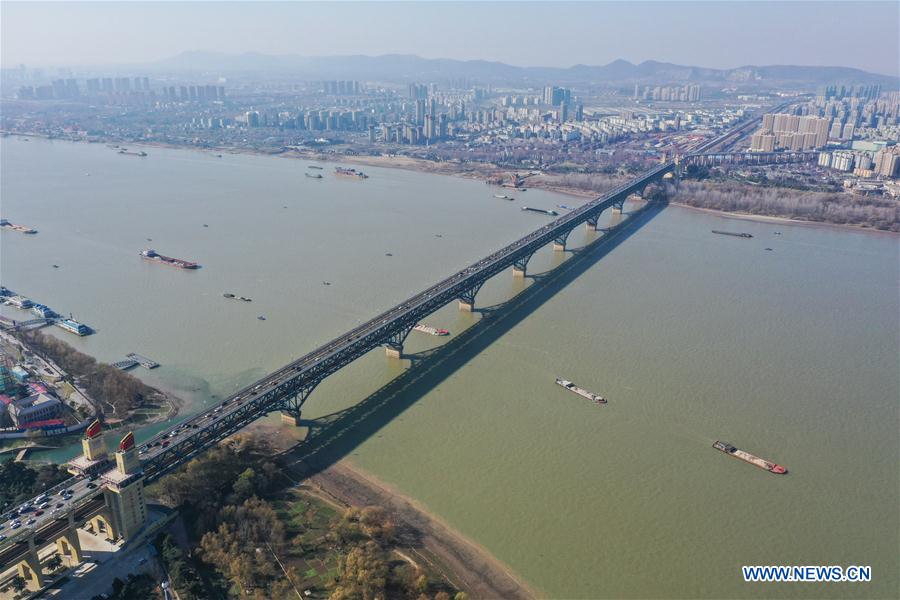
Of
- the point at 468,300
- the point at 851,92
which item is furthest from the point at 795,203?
the point at 851,92

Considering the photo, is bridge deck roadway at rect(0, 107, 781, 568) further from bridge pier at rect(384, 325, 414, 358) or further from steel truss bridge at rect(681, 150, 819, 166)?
steel truss bridge at rect(681, 150, 819, 166)

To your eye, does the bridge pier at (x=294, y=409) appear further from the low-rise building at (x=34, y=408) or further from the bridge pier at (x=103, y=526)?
the low-rise building at (x=34, y=408)

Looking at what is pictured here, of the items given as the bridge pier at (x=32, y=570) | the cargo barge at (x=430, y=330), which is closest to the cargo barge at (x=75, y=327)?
the cargo barge at (x=430, y=330)

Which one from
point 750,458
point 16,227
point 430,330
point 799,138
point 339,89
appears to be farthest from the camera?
point 339,89

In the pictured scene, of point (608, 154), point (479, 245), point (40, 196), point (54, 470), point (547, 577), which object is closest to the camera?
point (547, 577)

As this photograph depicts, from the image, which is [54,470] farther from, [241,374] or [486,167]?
[486,167]

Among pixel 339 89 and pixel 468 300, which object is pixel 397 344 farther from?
pixel 339 89

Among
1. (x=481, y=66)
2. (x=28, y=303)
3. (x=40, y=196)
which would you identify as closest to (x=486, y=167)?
(x=40, y=196)
